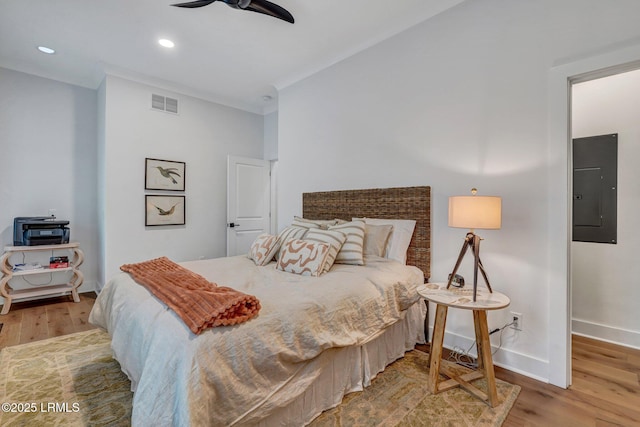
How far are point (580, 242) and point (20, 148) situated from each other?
21.0ft

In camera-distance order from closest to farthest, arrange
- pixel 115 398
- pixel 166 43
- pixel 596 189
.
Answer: pixel 115 398 → pixel 596 189 → pixel 166 43

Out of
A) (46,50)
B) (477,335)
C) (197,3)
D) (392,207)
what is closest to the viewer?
(477,335)

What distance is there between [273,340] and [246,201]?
3.67 meters

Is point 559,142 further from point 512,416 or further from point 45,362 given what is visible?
point 45,362

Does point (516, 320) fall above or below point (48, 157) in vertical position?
below

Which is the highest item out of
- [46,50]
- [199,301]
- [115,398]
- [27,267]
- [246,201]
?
[46,50]

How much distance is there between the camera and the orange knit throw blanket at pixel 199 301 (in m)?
1.35

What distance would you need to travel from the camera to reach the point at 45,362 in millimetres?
2283

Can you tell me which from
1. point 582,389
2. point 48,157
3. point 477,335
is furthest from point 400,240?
Answer: point 48,157

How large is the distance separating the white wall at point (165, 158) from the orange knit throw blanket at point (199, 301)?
2.31 metres

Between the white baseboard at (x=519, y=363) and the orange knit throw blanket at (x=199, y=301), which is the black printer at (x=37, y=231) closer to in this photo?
the orange knit throw blanket at (x=199, y=301)

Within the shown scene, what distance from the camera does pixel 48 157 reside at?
395 cm

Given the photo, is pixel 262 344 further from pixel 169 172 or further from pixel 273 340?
pixel 169 172

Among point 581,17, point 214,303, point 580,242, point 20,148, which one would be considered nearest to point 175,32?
point 20,148
